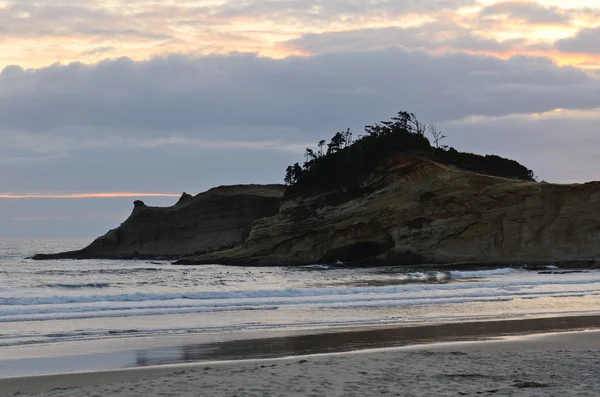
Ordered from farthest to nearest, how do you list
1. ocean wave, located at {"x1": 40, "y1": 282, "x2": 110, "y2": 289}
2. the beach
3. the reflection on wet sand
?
1. ocean wave, located at {"x1": 40, "y1": 282, "x2": 110, "y2": 289}
2. the reflection on wet sand
3. the beach

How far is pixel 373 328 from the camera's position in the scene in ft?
64.7

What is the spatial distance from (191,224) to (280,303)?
60349mm

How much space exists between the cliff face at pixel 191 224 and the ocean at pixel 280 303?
141 feet

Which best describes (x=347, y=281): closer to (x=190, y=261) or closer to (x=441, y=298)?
(x=441, y=298)

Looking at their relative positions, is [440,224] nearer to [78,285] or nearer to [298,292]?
[298,292]

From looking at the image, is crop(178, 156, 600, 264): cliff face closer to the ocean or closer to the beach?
the ocean

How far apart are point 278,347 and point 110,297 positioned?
14.7 metres

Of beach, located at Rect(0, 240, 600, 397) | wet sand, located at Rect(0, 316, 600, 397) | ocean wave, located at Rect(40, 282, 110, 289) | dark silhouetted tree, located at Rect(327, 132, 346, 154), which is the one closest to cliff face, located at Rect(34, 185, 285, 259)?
dark silhouetted tree, located at Rect(327, 132, 346, 154)

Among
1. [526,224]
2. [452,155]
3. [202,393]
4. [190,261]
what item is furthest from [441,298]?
[190,261]

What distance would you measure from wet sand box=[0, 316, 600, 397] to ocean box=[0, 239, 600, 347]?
312cm

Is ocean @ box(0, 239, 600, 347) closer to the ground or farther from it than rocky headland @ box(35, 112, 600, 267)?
closer to the ground

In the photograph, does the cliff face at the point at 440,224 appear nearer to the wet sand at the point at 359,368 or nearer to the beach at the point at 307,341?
the beach at the point at 307,341

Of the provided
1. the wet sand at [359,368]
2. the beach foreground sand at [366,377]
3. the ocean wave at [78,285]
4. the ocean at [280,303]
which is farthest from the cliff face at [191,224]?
the beach foreground sand at [366,377]

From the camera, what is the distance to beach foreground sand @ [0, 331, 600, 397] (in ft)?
35.3
